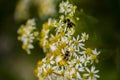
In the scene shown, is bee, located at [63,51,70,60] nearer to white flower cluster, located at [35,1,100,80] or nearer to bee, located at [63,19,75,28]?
white flower cluster, located at [35,1,100,80]

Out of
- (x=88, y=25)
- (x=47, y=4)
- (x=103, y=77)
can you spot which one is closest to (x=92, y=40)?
(x=88, y=25)

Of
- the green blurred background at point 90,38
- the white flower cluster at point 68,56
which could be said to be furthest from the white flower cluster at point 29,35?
the white flower cluster at point 68,56

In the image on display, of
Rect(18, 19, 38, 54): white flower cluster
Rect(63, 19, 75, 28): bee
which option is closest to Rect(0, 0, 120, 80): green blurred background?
Rect(63, 19, 75, 28): bee

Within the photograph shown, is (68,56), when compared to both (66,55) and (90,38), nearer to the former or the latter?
(66,55)

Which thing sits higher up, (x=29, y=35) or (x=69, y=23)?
(x=29, y=35)

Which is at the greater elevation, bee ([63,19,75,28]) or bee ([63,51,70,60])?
bee ([63,19,75,28])

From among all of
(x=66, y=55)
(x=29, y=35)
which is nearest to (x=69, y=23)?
(x=66, y=55)

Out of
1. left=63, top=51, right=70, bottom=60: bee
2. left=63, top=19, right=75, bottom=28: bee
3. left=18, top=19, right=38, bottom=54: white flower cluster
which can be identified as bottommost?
left=63, top=51, right=70, bottom=60: bee
